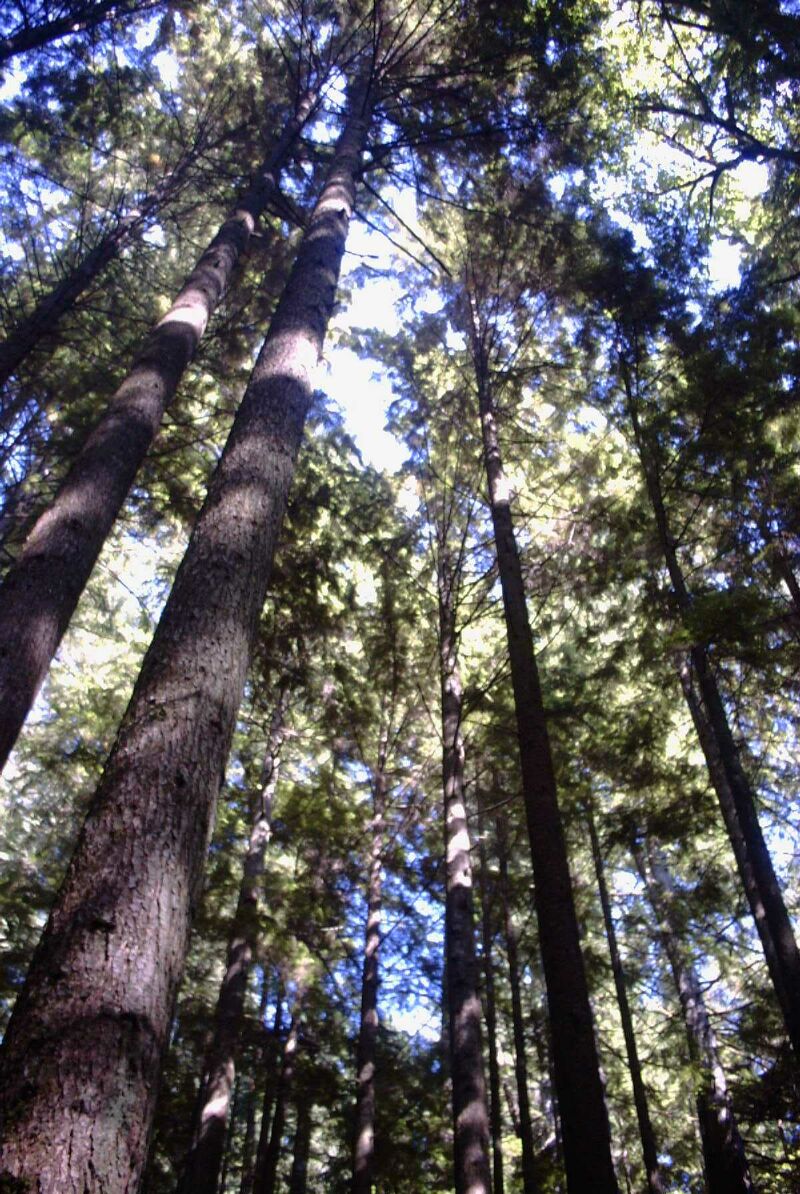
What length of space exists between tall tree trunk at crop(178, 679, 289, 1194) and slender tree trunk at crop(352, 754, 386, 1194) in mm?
2003

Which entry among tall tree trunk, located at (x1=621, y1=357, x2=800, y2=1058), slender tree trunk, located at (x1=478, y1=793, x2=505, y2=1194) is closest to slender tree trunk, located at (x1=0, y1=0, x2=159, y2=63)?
tall tree trunk, located at (x1=621, y1=357, x2=800, y2=1058)

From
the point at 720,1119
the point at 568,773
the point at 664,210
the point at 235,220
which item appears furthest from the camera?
the point at 664,210

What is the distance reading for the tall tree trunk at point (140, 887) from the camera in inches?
70.4

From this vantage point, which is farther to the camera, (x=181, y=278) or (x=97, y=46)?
(x=181, y=278)

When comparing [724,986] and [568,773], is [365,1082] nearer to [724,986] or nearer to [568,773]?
[568,773]

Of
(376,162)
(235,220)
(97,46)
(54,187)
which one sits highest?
(54,187)

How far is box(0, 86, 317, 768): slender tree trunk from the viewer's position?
206 inches

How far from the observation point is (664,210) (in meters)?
12.9

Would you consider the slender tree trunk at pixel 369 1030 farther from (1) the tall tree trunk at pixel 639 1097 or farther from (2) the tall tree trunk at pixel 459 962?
(2) the tall tree trunk at pixel 459 962

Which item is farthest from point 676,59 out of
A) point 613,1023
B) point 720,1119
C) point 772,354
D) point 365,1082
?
point 613,1023

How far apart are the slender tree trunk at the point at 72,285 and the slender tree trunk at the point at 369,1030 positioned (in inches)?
344

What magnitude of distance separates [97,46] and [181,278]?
4.98 m

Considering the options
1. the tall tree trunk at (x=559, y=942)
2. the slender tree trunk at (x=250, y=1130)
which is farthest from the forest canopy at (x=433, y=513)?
the slender tree trunk at (x=250, y=1130)

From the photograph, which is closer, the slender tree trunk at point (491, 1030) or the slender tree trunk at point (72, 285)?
the slender tree trunk at point (72, 285)
